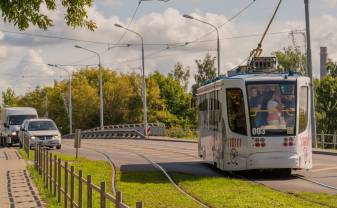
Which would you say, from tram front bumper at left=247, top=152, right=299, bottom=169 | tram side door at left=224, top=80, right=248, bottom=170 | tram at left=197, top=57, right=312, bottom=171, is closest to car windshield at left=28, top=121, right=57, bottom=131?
tram at left=197, top=57, right=312, bottom=171

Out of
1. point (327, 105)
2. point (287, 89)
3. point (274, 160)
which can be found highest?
point (327, 105)

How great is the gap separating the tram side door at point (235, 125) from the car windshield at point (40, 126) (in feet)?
72.6

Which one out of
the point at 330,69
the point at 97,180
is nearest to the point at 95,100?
the point at 330,69

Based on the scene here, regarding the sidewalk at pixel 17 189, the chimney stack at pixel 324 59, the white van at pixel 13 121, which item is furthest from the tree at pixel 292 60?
the sidewalk at pixel 17 189

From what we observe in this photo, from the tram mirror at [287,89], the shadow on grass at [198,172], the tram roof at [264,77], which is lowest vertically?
the shadow on grass at [198,172]

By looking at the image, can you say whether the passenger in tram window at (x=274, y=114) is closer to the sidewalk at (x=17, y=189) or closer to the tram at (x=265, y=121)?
the tram at (x=265, y=121)

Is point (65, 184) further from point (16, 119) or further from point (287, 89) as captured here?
point (16, 119)

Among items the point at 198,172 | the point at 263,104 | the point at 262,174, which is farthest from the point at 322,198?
the point at 198,172

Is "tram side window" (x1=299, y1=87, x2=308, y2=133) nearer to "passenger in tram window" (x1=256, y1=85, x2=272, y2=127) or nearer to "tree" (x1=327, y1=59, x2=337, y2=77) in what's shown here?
"passenger in tram window" (x1=256, y1=85, x2=272, y2=127)

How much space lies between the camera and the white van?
160 ft

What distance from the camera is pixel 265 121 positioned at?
812 inches

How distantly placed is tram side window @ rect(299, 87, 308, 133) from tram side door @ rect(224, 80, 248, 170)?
5.10ft

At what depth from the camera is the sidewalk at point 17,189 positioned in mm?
15844

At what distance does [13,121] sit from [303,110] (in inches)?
A: 1270
